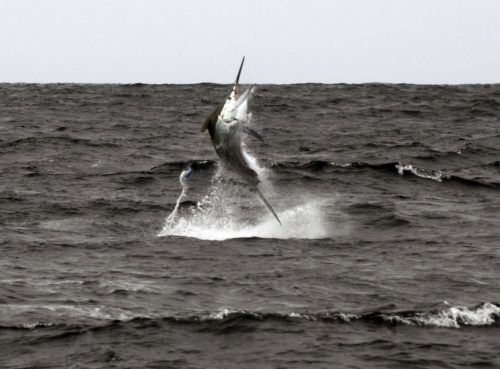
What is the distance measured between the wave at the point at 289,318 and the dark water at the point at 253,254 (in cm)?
4

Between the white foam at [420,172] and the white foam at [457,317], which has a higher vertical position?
the white foam at [420,172]

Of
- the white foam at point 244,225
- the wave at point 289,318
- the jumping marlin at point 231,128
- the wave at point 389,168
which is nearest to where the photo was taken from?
the wave at point 289,318

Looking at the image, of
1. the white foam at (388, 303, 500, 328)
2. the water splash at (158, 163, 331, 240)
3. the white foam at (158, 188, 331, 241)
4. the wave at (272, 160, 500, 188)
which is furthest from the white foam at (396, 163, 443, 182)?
the white foam at (388, 303, 500, 328)

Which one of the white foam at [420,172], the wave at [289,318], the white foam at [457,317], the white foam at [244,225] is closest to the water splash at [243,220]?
the white foam at [244,225]

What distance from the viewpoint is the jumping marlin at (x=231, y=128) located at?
14.0 meters

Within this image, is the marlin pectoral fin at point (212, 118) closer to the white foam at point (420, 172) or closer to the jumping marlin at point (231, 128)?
the jumping marlin at point (231, 128)

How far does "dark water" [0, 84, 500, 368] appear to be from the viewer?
12.3m

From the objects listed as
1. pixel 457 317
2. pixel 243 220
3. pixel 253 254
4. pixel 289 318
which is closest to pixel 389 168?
pixel 243 220

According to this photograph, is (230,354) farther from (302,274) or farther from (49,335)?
(302,274)

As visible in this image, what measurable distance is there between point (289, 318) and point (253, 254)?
16.3ft

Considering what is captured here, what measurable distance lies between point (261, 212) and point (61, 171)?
34.1ft

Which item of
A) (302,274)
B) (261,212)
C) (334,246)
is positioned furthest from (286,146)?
(302,274)

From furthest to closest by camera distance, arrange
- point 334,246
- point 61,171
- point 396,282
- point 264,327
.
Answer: point 61,171
point 334,246
point 396,282
point 264,327

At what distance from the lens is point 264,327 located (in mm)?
13039
